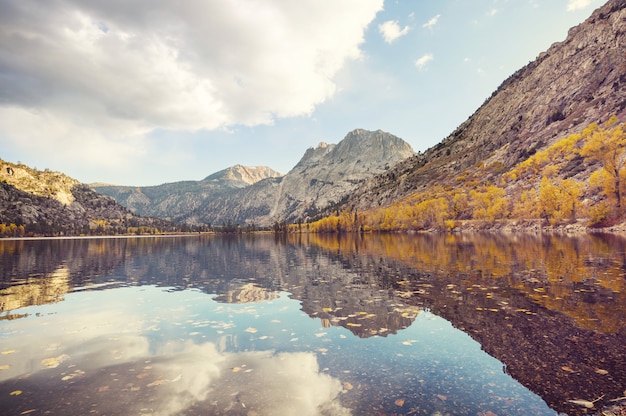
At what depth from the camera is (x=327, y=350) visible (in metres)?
13.4

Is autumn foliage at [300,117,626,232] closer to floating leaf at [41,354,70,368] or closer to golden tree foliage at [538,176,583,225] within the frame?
golden tree foliage at [538,176,583,225]

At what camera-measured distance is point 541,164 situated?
5591 inches

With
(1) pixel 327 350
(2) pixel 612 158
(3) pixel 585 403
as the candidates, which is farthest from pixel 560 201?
(1) pixel 327 350

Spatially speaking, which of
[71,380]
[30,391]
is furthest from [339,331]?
[30,391]

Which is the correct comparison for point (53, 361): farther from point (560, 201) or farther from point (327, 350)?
point (560, 201)

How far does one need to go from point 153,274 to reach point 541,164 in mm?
162403

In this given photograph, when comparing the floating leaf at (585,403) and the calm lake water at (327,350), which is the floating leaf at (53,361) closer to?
the calm lake water at (327,350)

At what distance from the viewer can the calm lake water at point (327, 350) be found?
9148 mm

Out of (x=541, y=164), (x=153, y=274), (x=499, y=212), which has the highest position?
(x=541, y=164)

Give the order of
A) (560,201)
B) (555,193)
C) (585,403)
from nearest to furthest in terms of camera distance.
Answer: (585,403) → (560,201) → (555,193)

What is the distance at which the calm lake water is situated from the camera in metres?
9.15

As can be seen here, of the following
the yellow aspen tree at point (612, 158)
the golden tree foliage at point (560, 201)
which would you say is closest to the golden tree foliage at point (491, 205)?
the golden tree foliage at point (560, 201)

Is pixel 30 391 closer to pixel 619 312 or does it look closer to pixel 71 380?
pixel 71 380

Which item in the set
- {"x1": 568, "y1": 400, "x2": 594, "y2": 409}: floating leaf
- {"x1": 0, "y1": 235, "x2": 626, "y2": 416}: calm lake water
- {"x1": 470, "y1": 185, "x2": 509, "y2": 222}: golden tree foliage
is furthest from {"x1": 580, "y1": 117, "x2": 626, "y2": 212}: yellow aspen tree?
{"x1": 568, "y1": 400, "x2": 594, "y2": 409}: floating leaf
